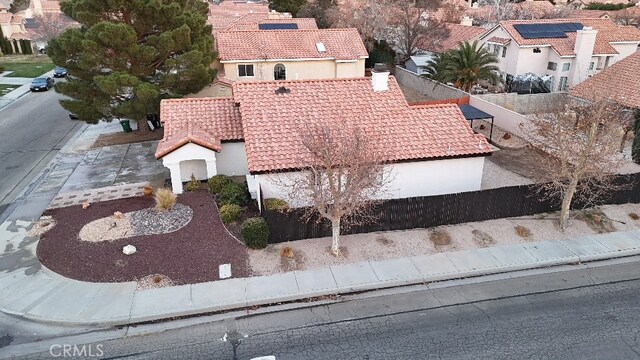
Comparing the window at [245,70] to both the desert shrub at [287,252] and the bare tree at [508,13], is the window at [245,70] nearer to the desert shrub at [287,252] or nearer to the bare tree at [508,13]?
the desert shrub at [287,252]

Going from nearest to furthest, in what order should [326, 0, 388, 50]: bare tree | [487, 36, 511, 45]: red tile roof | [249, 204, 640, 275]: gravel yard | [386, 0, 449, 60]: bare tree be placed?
[249, 204, 640, 275]: gravel yard → [487, 36, 511, 45]: red tile roof → [386, 0, 449, 60]: bare tree → [326, 0, 388, 50]: bare tree

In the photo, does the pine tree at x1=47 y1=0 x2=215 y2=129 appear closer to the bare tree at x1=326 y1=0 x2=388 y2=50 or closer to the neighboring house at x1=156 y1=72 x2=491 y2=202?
the neighboring house at x1=156 y1=72 x2=491 y2=202

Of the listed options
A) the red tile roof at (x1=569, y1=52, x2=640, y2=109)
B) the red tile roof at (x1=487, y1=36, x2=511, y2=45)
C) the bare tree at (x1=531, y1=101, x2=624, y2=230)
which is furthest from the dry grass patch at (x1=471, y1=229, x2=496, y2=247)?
the red tile roof at (x1=487, y1=36, x2=511, y2=45)

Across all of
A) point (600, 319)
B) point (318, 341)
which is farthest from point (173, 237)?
point (600, 319)

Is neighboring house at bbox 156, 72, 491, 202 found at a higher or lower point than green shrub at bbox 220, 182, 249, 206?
higher

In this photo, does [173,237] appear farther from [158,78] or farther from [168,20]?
[168,20]

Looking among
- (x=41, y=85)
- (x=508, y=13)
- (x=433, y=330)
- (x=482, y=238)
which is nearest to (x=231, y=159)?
(x=482, y=238)

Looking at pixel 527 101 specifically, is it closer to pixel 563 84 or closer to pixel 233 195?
pixel 563 84
